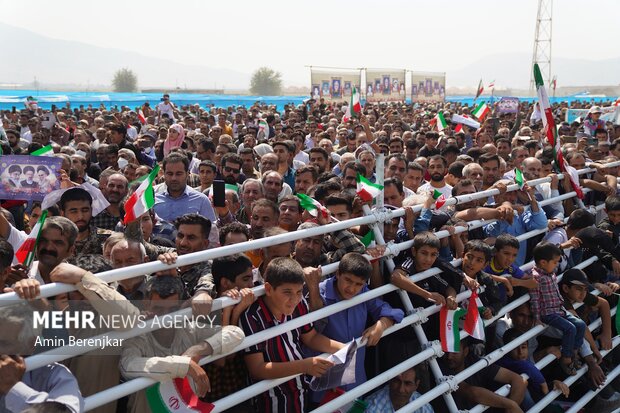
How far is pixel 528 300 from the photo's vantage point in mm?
4684

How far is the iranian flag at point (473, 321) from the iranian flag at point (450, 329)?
12cm

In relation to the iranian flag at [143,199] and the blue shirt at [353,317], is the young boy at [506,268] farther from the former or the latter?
the iranian flag at [143,199]

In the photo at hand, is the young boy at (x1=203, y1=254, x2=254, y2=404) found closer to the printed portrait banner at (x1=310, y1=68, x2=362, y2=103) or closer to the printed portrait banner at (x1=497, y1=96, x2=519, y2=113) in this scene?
the printed portrait banner at (x1=497, y1=96, x2=519, y2=113)

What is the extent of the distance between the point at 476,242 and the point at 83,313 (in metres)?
2.64

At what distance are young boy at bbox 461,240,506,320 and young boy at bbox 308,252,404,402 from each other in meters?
0.84

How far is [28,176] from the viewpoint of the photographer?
4.21m

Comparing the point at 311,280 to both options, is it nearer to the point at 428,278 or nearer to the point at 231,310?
the point at 231,310

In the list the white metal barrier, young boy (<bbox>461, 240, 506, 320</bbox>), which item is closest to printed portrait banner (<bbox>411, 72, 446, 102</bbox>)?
young boy (<bbox>461, 240, 506, 320</bbox>)

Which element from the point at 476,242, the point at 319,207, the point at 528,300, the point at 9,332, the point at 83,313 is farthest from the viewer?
the point at 528,300

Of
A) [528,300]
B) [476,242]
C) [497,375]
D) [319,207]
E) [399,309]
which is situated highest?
[319,207]

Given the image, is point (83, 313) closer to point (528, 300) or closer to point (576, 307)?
point (528, 300)

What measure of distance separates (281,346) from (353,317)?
1.90 feet

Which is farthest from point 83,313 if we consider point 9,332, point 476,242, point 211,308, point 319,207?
point 476,242

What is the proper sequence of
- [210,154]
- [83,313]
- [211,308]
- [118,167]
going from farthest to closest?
[210,154] → [118,167] → [211,308] → [83,313]
